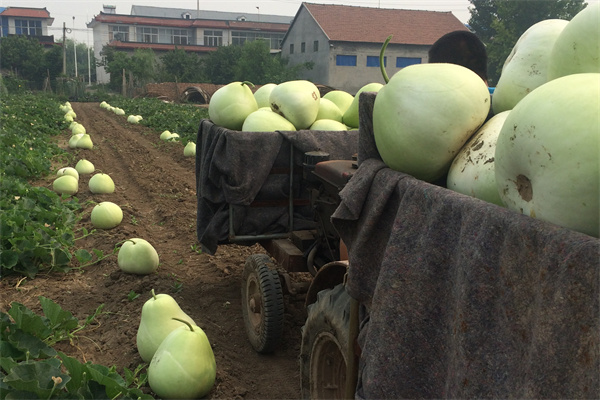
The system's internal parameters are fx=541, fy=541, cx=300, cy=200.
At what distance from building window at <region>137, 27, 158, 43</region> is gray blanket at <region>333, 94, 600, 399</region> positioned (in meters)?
72.9

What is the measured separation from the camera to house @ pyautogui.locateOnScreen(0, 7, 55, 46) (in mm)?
82812

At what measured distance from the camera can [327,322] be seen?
2.65 m

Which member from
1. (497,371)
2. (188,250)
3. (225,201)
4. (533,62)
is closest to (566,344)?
(497,371)

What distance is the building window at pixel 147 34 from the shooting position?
69188 millimetres

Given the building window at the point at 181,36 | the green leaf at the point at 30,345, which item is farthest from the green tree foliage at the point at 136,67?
the green leaf at the point at 30,345

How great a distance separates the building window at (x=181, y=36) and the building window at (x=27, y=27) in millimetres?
29816

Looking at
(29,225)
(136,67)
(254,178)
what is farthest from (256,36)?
(254,178)

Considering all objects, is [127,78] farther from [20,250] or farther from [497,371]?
[497,371]

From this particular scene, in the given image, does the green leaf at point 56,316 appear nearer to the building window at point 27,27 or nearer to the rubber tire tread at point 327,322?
the rubber tire tread at point 327,322

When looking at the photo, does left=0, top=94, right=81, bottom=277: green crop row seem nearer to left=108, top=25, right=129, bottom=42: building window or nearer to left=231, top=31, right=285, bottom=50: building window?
left=231, top=31, right=285, bottom=50: building window

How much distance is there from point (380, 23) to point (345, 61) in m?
5.91

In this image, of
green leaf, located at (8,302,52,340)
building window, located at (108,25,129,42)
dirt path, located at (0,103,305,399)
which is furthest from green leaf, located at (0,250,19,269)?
building window, located at (108,25,129,42)

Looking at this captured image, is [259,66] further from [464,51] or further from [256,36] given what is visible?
[464,51]

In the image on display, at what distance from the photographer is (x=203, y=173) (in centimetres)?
451
